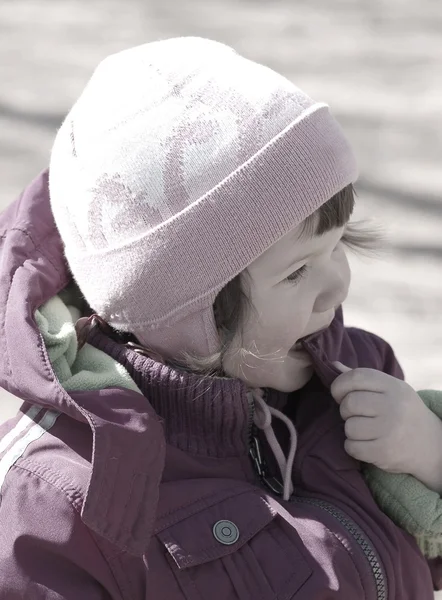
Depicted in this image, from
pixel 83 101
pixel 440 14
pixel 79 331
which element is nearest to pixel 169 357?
pixel 79 331

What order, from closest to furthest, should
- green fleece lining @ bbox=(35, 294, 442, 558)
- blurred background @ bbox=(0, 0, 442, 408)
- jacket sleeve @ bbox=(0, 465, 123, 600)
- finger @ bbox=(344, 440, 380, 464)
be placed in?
1. jacket sleeve @ bbox=(0, 465, 123, 600)
2. green fleece lining @ bbox=(35, 294, 442, 558)
3. finger @ bbox=(344, 440, 380, 464)
4. blurred background @ bbox=(0, 0, 442, 408)

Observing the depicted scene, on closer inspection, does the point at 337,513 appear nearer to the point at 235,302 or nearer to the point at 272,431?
the point at 272,431

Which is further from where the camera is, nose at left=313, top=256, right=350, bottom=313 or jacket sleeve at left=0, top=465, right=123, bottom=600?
nose at left=313, top=256, right=350, bottom=313

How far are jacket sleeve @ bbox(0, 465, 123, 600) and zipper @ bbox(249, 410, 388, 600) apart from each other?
32 cm

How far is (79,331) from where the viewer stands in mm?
1522

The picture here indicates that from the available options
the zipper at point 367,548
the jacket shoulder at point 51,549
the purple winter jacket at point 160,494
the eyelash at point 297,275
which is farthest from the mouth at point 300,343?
the jacket shoulder at point 51,549

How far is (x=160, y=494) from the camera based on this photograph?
54.6 inches

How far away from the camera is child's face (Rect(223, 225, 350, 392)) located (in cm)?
144

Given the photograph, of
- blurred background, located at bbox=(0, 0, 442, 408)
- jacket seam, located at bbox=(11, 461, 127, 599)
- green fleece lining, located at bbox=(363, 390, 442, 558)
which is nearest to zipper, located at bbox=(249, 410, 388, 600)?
green fleece lining, located at bbox=(363, 390, 442, 558)

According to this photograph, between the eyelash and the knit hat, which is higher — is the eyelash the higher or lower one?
the lower one

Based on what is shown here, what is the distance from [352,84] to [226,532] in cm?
233

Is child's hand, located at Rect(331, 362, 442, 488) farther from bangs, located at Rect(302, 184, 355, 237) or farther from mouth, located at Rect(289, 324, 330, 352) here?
bangs, located at Rect(302, 184, 355, 237)

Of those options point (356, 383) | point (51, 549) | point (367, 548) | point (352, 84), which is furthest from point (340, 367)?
point (352, 84)

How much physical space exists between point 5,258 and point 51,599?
514 mm
